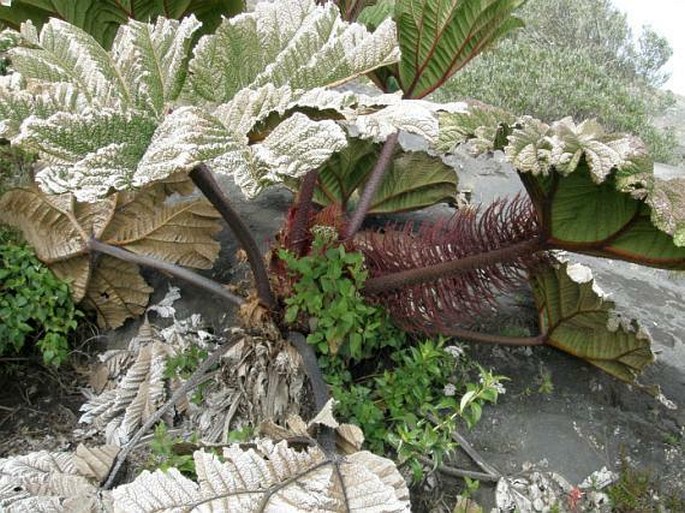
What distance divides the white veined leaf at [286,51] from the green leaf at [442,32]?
66cm

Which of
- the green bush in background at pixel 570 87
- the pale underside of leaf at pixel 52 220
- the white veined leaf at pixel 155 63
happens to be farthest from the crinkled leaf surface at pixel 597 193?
the green bush in background at pixel 570 87

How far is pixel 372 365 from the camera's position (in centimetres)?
191

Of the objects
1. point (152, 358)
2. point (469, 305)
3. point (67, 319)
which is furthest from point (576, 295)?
point (67, 319)

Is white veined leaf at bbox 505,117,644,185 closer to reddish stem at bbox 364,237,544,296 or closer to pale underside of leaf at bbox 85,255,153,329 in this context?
reddish stem at bbox 364,237,544,296

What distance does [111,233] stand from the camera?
2105 millimetres

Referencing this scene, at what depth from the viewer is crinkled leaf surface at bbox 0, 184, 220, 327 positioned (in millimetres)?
2057

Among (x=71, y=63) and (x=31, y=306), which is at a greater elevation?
(x=71, y=63)

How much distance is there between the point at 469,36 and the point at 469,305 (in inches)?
30.6

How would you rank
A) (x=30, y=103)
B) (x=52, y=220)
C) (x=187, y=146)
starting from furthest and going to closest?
1. (x=52, y=220)
2. (x=30, y=103)
3. (x=187, y=146)

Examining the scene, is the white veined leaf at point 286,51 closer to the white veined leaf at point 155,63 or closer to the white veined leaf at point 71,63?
the white veined leaf at point 155,63

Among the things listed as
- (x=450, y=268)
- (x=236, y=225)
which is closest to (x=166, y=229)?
(x=236, y=225)

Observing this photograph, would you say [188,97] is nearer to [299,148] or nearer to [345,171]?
[299,148]

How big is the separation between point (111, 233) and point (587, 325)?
1362mm

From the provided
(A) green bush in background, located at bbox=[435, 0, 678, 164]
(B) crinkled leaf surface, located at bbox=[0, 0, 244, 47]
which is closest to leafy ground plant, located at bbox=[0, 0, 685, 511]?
(B) crinkled leaf surface, located at bbox=[0, 0, 244, 47]
